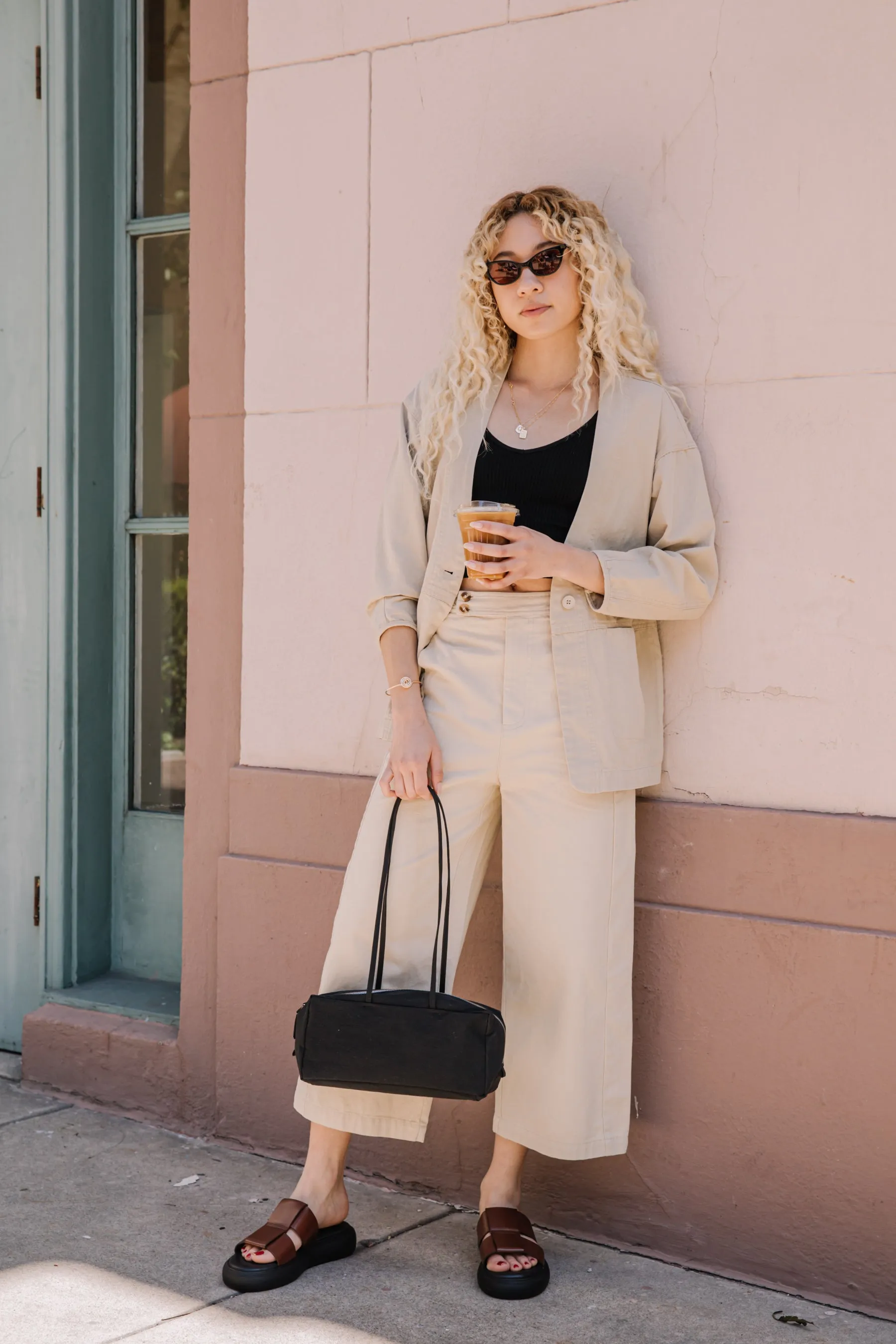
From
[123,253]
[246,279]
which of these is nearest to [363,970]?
[246,279]

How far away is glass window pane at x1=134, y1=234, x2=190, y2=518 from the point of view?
4.33 metres

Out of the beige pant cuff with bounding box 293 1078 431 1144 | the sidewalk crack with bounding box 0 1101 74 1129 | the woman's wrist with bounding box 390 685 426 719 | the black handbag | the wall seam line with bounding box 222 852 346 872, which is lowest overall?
the sidewalk crack with bounding box 0 1101 74 1129

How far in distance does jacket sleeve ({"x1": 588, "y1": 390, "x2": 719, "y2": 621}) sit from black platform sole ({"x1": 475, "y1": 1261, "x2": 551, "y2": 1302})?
141 centimetres

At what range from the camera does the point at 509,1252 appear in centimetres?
286

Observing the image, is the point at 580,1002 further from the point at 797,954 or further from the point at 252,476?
the point at 252,476

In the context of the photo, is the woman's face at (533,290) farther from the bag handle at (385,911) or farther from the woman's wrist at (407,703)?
the bag handle at (385,911)

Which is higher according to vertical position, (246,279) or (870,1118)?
(246,279)

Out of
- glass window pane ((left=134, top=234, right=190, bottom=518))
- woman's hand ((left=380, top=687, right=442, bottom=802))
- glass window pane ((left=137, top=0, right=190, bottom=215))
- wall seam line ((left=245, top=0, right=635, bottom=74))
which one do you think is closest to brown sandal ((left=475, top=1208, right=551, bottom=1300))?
woman's hand ((left=380, top=687, right=442, bottom=802))

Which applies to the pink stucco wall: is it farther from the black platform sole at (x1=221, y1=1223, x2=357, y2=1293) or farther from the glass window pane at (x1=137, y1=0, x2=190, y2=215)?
the black platform sole at (x1=221, y1=1223, x2=357, y2=1293)

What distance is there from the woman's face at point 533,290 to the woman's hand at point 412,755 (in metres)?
0.85

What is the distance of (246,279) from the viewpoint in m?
3.75

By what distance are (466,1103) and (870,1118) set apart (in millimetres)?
1004

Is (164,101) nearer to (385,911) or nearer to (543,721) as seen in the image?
(543,721)

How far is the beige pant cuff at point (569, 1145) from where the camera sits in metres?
2.91
